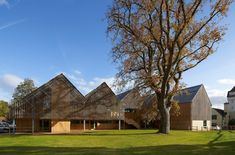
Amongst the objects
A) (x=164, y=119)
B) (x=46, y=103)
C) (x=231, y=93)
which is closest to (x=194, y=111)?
(x=164, y=119)

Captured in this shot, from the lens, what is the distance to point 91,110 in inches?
1999

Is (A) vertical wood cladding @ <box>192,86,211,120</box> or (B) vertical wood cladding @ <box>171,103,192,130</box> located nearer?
(B) vertical wood cladding @ <box>171,103,192,130</box>

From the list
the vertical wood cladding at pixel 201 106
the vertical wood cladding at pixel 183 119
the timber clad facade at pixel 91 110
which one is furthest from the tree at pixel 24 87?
the vertical wood cladding at pixel 201 106

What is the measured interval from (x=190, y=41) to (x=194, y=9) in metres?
4.10

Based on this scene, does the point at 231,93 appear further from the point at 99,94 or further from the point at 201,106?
the point at 99,94

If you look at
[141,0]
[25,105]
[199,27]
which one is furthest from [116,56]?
[25,105]

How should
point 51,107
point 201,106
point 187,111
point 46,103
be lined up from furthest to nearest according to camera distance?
point 201,106 < point 187,111 < point 51,107 < point 46,103

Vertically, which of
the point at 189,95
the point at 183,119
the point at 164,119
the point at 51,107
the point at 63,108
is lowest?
the point at 183,119

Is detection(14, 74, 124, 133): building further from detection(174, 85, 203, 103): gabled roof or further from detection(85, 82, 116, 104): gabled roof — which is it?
detection(174, 85, 203, 103): gabled roof

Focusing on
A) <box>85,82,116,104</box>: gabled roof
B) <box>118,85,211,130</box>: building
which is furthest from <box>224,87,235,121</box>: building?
<box>85,82,116,104</box>: gabled roof

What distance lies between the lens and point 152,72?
3638 centimetres

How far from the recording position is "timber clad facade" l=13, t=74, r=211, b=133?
44406mm

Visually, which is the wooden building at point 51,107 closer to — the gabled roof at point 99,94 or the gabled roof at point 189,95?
the gabled roof at point 99,94

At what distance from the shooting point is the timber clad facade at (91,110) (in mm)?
44406
